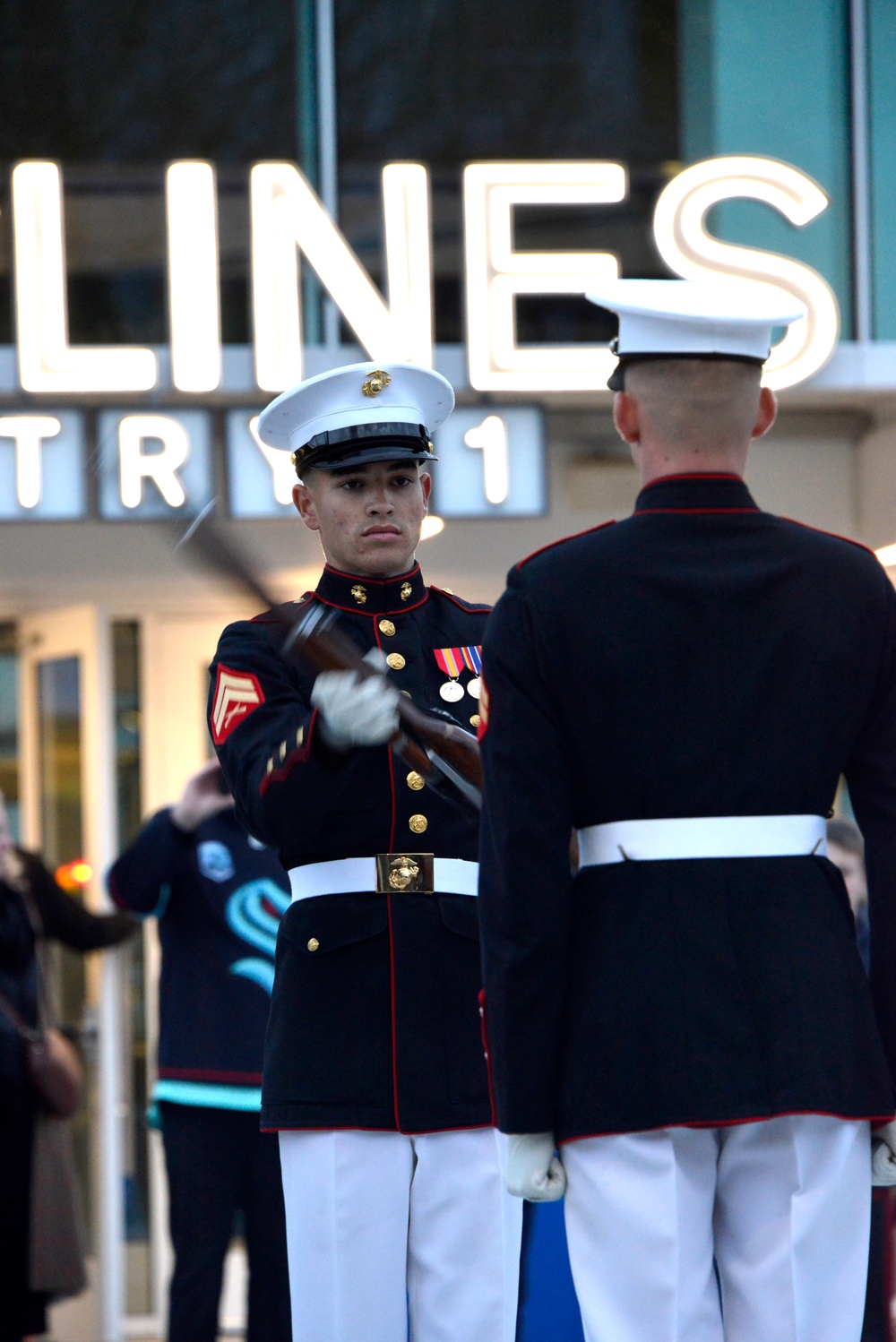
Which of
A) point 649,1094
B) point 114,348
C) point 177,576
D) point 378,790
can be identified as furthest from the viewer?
point 177,576

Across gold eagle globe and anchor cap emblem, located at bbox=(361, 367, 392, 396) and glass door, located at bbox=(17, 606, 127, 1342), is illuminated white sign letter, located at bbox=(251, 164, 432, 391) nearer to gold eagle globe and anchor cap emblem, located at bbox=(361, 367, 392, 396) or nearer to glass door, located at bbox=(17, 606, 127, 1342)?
glass door, located at bbox=(17, 606, 127, 1342)

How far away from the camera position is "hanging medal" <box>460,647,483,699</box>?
2650 millimetres

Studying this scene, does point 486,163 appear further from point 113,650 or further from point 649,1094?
point 649,1094

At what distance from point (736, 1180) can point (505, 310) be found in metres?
4.27

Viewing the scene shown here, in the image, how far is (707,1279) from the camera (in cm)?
185

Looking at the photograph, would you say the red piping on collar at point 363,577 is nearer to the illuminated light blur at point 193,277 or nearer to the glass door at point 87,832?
the illuminated light blur at point 193,277

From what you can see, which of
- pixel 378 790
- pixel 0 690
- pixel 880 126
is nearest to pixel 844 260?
pixel 880 126

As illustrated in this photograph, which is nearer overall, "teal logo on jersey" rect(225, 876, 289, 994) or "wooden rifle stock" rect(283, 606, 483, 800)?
"wooden rifle stock" rect(283, 606, 483, 800)

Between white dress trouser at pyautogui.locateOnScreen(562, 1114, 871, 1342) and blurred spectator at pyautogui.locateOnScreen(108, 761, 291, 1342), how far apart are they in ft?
8.16

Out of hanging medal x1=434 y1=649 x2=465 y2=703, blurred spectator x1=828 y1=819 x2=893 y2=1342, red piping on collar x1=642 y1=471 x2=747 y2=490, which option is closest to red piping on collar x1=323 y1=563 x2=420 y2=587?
hanging medal x1=434 y1=649 x2=465 y2=703

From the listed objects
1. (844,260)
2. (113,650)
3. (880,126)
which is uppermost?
(880,126)

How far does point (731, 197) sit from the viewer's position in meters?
6.03

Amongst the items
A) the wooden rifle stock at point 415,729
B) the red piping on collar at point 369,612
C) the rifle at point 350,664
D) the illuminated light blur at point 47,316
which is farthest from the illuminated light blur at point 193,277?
the wooden rifle stock at point 415,729

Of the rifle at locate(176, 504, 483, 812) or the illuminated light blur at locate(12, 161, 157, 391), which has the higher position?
the illuminated light blur at locate(12, 161, 157, 391)
